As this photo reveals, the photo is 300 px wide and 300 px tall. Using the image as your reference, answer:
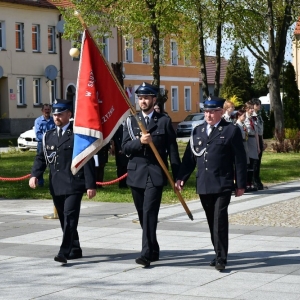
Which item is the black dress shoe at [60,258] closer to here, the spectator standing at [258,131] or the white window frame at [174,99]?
the spectator standing at [258,131]

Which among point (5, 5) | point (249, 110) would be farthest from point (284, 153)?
point (5, 5)

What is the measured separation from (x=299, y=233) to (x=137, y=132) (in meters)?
3.35

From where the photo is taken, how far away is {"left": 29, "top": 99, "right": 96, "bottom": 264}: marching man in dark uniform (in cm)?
1033

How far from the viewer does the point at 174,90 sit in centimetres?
7212

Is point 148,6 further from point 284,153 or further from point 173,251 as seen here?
point 173,251

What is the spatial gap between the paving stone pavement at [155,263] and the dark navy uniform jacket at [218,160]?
90 centimetres

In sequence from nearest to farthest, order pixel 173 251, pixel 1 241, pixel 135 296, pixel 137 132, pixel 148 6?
pixel 135 296
pixel 137 132
pixel 173 251
pixel 1 241
pixel 148 6

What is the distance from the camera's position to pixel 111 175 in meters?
23.0

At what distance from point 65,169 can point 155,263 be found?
4.88ft

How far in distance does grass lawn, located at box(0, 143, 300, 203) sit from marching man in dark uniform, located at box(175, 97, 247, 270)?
277 inches

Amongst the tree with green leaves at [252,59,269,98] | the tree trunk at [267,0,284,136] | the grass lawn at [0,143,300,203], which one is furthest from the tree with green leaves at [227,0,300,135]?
the tree with green leaves at [252,59,269,98]

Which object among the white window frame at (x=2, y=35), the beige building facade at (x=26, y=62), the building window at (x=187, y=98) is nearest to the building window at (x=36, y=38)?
the beige building facade at (x=26, y=62)

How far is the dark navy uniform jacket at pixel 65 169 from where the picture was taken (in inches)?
409

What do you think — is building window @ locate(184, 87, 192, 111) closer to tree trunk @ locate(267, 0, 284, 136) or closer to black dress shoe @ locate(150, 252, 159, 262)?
tree trunk @ locate(267, 0, 284, 136)
